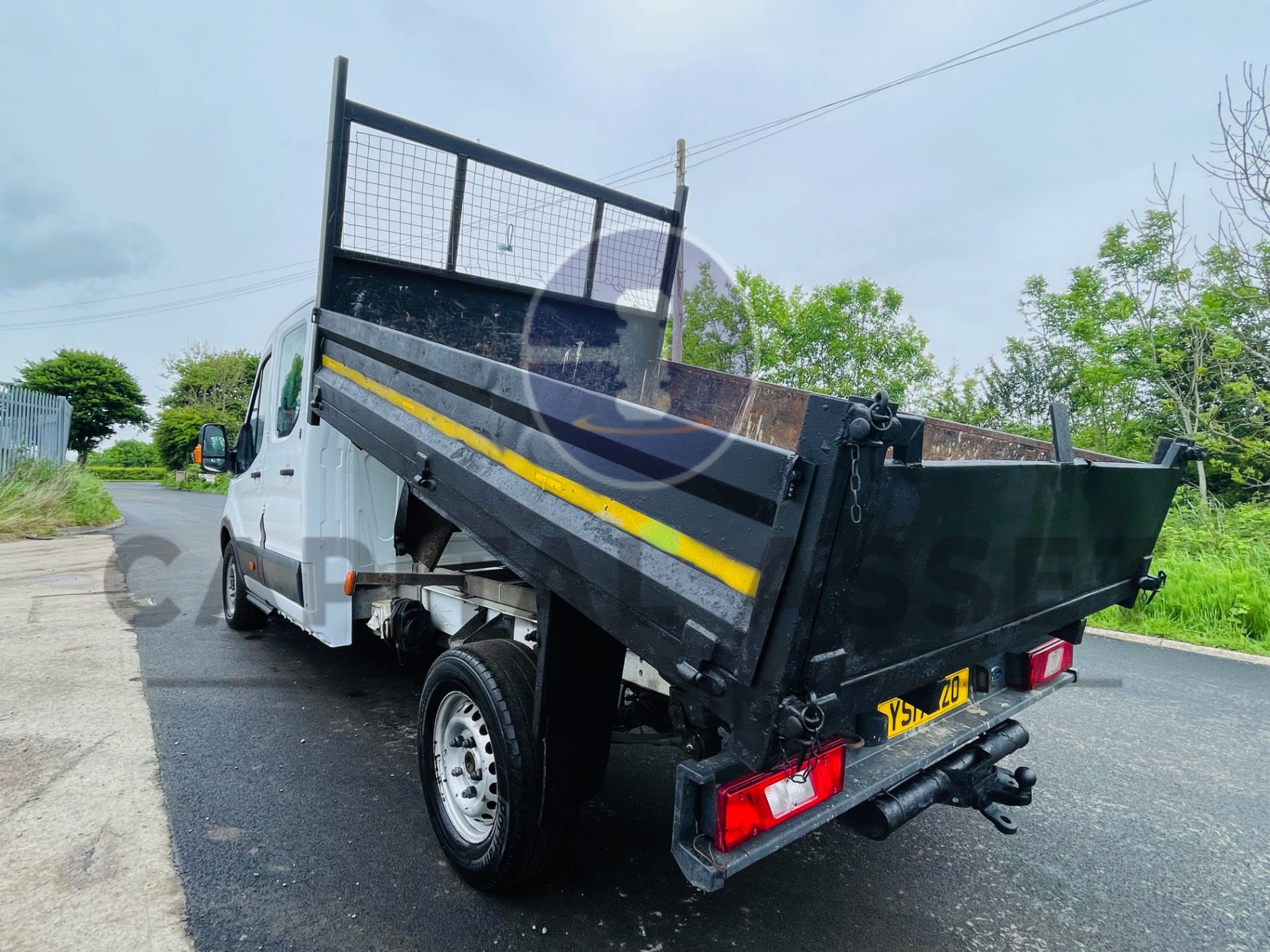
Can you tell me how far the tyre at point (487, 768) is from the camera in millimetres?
2242

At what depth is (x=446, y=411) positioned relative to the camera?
8.32 ft

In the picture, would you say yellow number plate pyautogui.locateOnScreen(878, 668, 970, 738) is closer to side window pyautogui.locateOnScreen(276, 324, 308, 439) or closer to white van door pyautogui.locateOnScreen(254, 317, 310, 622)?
white van door pyautogui.locateOnScreen(254, 317, 310, 622)

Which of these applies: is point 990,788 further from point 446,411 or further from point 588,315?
point 588,315

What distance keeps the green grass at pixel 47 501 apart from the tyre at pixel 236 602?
356 inches

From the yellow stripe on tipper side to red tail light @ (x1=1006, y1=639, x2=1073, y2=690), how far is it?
174 cm

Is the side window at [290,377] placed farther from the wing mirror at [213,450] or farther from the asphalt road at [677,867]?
the asphalt road at [677,867]

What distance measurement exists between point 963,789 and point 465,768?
5.59 ft

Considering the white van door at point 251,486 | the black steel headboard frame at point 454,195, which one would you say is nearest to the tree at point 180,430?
the white van door at point 251,486

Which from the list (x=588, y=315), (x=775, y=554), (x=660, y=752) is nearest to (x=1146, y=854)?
(x=660, y=752)

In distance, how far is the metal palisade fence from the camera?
46.1 ft

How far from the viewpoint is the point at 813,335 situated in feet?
56.6

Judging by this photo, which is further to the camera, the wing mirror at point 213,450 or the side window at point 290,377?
the wing mirror at point 213,450

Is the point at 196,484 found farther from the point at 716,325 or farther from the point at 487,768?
the point at 487,768

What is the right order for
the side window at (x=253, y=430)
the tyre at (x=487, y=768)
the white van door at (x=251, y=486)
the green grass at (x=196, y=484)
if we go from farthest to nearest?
the green grass at (x=196, y=484)
the side window at (x=253, y=430)
the white van door at (x=251, y=486)
the tyre at (x=487, y=768)
